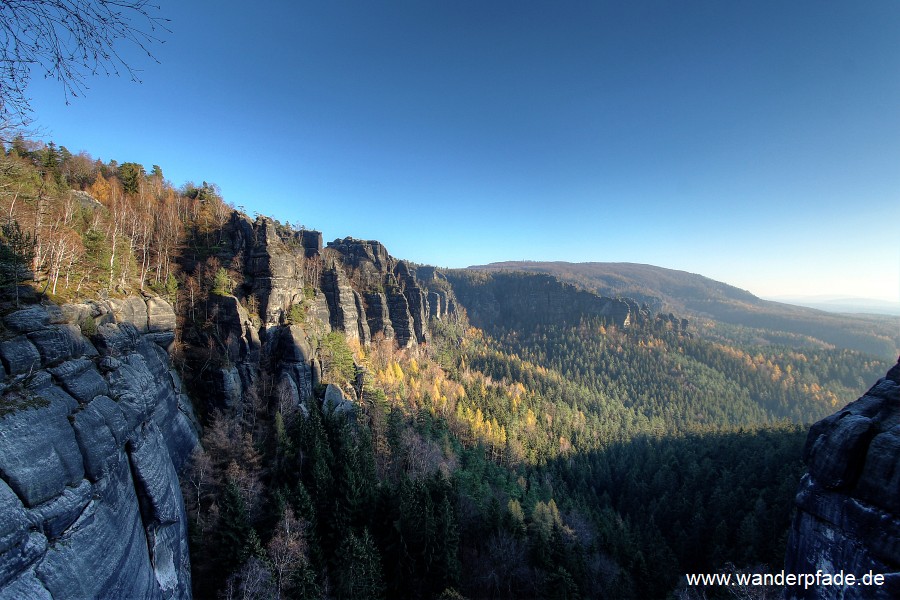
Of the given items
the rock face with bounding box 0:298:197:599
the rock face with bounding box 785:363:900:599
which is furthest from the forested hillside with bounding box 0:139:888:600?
the rock face with bounding box 785:363:900:599

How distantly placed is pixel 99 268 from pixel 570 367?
14369cm

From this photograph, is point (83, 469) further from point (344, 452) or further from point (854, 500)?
point (854, 500)

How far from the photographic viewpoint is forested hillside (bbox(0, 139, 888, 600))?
20734mm

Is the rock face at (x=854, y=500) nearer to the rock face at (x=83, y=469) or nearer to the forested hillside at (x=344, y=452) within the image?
the forested hillside at (x=344, y=452)

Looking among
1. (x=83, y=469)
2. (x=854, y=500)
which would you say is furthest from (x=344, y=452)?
(x=854, y=500)

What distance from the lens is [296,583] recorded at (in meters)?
17.9

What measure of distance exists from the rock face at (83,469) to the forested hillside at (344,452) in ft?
8.32

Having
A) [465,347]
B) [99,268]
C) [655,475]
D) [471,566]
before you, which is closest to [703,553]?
[655,475]

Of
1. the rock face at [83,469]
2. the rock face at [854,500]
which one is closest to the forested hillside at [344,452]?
the rock face at [83,469]

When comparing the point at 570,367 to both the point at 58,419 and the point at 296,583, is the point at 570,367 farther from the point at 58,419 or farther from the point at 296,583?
the point at 58,419

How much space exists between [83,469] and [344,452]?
17.8 m

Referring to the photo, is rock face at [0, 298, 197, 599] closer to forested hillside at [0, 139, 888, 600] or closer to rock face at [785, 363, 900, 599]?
forested hillside at [0, 139, 888, 600]

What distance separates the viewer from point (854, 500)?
1343 centimetres

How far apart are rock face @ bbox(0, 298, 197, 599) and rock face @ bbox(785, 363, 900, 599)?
26.3 m
